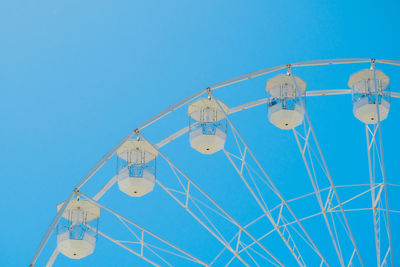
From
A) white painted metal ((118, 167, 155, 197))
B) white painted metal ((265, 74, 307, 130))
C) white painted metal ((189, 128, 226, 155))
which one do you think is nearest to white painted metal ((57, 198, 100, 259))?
white painted metal ((118, 167, 155, 197))

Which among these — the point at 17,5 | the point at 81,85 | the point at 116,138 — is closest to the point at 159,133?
the point at 116,138

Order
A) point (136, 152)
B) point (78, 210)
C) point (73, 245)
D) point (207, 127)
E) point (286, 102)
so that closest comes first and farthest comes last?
point (286, 102)
point (73, 245)
point (207, 127)
point (78, 210)
point (136, 152)

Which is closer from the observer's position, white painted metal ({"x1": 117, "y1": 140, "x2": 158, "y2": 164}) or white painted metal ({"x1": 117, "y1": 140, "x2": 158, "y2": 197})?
white painted metal ({"x1": 117, "y1": 140, "x2": 158, "y2": 197})

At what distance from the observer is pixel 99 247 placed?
47.1 metres

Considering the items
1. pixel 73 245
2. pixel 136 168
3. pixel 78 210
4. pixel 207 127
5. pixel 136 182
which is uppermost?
pixel 207 127

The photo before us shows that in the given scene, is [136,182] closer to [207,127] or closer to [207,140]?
[207,140]

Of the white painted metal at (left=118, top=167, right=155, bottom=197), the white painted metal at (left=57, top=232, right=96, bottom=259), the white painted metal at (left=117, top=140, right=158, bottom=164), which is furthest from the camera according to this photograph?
the white painted metal at (left=117, top=140, right=158, bottom=164)

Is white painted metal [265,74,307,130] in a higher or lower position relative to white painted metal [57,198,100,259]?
higher

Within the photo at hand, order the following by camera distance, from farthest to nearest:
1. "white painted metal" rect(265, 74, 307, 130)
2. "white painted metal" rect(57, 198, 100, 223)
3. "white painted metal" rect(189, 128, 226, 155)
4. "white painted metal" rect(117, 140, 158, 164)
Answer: "white painted metal" rect(117, 140, 158, 164) < "white painted metal" rect(57, 198, 100, 223) < "white painted metal" rect(189, 128, 226, 155) < "white painted metal" rect(265, 74, 307, 130)

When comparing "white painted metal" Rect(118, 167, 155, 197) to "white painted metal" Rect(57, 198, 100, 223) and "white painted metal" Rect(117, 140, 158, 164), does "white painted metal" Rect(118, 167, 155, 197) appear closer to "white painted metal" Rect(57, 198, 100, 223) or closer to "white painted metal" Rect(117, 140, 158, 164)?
"white painted metal" Rect(117, 140, 158, 164)

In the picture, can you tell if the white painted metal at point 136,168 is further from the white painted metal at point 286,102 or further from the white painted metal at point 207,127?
the white painted metal at point 286,102

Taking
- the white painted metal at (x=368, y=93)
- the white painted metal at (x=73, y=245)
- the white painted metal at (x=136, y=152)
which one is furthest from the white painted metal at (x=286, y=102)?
the white painted metal at (x=73, y=245)

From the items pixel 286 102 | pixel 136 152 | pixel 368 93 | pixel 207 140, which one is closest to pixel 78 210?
pixel 136 152

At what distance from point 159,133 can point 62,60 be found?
936 cm
